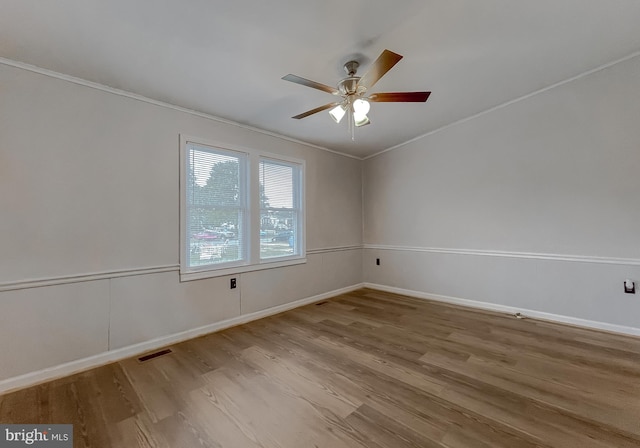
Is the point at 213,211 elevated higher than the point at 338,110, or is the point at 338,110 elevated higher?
the point at 338,110

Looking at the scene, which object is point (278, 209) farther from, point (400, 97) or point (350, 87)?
point (400, 97)

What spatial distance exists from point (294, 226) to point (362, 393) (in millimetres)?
2687

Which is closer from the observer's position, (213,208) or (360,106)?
(360,106)

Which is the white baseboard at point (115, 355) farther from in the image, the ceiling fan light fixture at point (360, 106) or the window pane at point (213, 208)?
the ceiling fan light fixture at point (360, 106)

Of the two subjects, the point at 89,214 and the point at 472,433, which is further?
the point at 89,214

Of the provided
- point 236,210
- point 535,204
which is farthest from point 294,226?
point 535,204

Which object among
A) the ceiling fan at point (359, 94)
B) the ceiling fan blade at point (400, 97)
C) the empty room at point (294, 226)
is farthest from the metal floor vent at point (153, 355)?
the ceiling fan blade at point (400, 97)

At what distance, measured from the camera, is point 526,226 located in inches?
142

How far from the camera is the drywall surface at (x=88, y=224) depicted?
2.13m

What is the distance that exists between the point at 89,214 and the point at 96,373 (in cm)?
139

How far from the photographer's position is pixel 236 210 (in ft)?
11.5

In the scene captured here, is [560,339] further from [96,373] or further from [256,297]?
[96,373]

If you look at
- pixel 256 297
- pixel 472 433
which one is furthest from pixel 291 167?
pixel 472 433

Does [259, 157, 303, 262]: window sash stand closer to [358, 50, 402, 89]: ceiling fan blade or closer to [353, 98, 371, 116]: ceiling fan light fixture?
[353, 98, 371, 116]: ceiling fan light fixture
